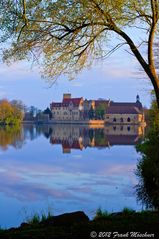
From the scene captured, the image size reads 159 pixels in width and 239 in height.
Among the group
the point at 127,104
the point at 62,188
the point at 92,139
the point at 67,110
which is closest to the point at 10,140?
the point at 92,139

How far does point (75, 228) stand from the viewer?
612cm

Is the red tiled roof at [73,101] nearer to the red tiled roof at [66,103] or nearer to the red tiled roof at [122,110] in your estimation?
the red tiled roof at [66,103]

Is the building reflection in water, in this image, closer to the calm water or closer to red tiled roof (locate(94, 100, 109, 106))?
the calm water

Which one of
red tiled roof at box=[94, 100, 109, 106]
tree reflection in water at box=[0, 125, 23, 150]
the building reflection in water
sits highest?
red tiled roof at box=[94, 100, 109, 106]

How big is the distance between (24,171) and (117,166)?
616 centimetres

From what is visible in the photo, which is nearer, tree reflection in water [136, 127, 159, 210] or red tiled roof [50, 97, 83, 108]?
tree reflection in water [136, 127, 159, 210]

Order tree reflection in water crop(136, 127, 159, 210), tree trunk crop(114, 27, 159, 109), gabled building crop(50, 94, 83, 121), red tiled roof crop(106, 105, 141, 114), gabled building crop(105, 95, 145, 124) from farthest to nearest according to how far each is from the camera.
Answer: gabled building crop(50, 94, 83, 121), red tiled roof crop(106, 105, 141, 114), gabled building crop(105, 95, 145, 124), tree reflection in water crop(136, 127, 159, 210), tree trunk crop(114, 27, 159, 109)

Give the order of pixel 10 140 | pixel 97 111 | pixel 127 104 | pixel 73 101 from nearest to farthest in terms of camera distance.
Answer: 1. pixel 10 140
2. pixel 97 111
3. pixel 73 101
4. pixel 127 104

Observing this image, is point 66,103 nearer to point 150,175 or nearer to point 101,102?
point 101,102

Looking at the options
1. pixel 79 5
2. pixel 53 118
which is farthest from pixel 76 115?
pixel 79 5

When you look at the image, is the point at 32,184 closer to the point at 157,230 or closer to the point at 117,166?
the point at 117,166

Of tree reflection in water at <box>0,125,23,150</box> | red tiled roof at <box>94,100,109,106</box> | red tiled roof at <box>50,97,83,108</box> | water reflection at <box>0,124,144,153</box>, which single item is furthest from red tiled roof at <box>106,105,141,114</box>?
tree reflection in water at <box>0,125,23,150</box>

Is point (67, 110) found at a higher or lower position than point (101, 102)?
lower

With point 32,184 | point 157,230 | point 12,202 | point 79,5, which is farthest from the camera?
point 32,184
